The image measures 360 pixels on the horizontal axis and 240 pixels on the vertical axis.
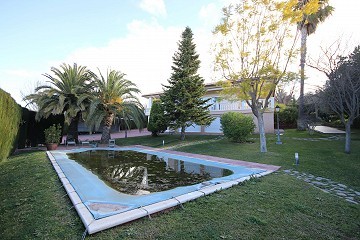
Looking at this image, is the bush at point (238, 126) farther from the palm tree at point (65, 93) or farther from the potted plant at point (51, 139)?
the potted plant at point (51, 139)

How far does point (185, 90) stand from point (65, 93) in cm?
984

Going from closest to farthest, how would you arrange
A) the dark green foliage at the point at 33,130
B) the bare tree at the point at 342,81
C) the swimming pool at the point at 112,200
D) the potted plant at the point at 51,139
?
the swimming pool at the point at 112,200
the bare tree at the point at 342,81
the potted plant at the point at 51,139
the dark green foliage at the point at 33,130

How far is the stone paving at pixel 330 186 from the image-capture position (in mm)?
5070

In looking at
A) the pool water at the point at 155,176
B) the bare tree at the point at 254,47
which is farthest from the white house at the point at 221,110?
the pool water at the point at 155,176

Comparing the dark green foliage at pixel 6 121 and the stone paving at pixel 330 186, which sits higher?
the dark green foliage at pixel 6 121

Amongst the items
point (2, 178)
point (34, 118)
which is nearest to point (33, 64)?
point (34, 118)

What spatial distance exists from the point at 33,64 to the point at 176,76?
1365 cm

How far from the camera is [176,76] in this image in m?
17.1

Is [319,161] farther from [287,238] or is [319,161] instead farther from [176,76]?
[176,76]

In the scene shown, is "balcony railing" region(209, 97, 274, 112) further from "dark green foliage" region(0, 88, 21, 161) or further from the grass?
"dark green foliage" region(0, 88, 21, 161)

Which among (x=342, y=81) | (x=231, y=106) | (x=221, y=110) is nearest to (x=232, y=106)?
(x=231, y=106)

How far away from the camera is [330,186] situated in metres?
5.83

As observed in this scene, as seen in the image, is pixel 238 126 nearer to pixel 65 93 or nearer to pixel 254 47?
pixel 254 47

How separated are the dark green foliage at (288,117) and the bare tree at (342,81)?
13.7 metres
